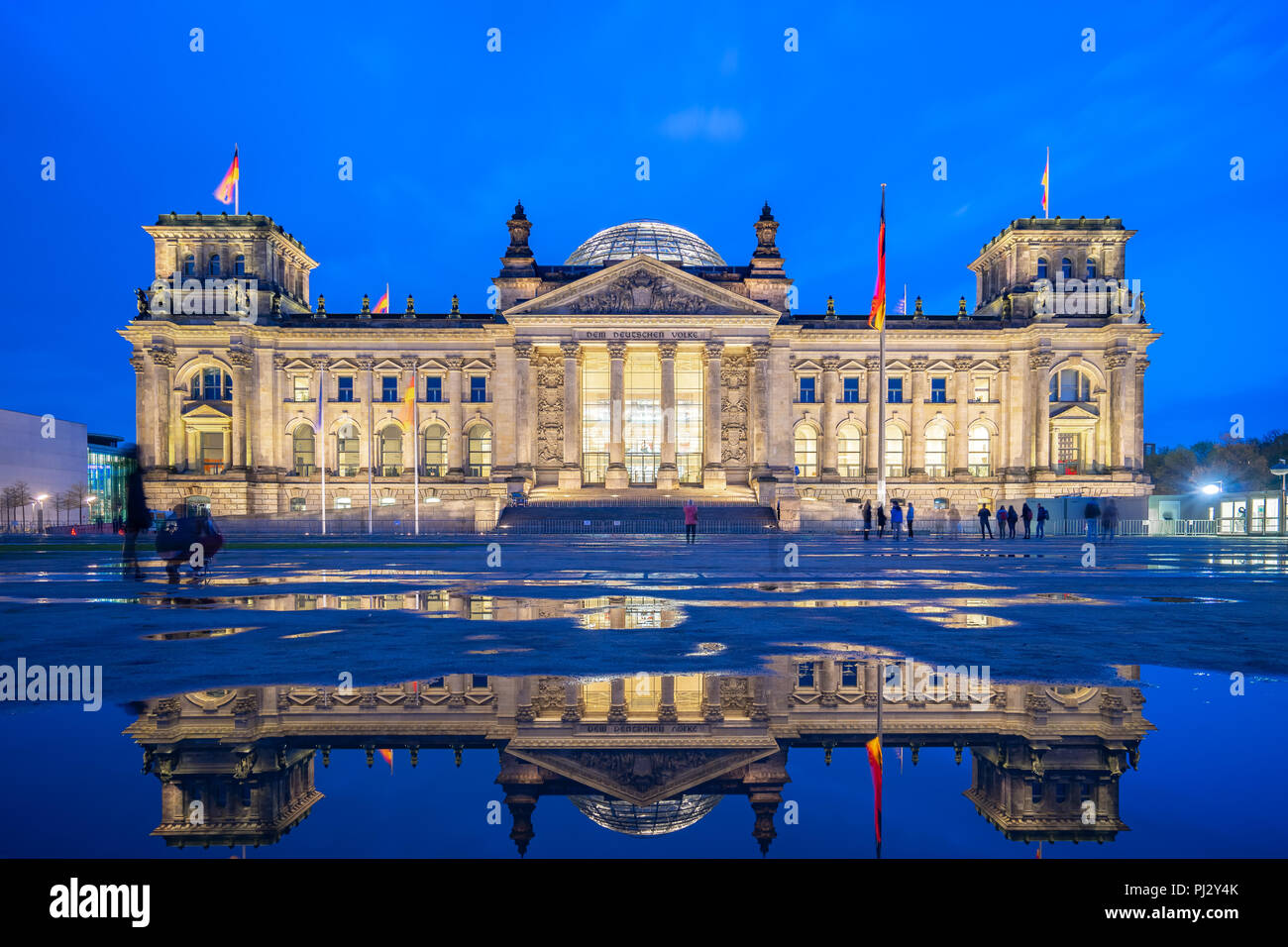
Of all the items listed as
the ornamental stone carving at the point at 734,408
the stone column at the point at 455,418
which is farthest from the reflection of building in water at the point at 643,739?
the stone column at the point at 455,418

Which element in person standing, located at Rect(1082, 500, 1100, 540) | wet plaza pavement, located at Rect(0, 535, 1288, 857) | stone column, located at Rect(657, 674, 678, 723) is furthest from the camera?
person standing, located at Rect(1082, 500, 1100, 540)

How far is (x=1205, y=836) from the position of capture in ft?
8.55

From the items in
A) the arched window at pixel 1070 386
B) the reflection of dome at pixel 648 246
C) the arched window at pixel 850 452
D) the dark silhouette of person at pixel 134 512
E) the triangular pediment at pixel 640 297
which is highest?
the reflection of dome at pixel 648 246

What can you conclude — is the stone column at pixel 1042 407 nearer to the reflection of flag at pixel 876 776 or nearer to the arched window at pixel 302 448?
the arched window at pixel 302 448

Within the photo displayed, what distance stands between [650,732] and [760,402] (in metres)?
56.7

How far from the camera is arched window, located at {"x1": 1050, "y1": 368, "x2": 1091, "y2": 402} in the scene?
2466 inches

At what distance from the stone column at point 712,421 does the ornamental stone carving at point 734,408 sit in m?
2.33

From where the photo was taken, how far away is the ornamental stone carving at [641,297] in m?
58.1

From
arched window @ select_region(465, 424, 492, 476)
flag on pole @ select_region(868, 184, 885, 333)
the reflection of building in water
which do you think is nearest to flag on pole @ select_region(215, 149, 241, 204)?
arched window @ select_region(465, 424, 492, 476)

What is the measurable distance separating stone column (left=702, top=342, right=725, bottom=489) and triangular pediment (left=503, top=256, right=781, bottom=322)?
2989 millimetres

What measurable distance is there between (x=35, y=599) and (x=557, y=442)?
4991 centimetres

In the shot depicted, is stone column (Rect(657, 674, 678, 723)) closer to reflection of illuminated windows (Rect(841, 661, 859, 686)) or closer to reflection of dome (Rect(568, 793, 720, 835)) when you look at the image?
reflection of illuminated windows (Rect(841, 661, 859, 686))

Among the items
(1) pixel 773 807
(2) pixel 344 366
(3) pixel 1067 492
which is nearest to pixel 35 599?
(1) pixel 773 807
